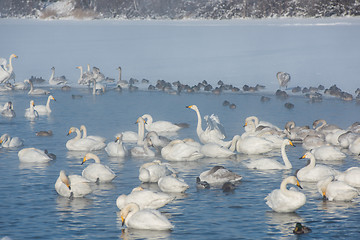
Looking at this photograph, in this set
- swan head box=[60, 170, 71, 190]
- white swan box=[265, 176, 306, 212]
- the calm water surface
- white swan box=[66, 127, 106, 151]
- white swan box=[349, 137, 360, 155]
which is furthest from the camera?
white swan box=[66, 127, 106, 151]

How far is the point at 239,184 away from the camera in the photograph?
53.0 feet

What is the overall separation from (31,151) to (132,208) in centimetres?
688

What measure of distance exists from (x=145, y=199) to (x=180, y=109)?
640 inches

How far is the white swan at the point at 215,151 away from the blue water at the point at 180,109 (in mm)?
317

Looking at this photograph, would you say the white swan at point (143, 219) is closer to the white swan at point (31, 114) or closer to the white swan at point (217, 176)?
the white swan at point (217, 176)

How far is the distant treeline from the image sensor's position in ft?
229

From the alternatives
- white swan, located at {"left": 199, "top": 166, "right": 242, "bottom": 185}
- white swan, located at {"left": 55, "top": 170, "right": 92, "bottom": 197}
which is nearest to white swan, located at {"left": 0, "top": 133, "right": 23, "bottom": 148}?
white swan, located at {"left": 55, "top": 170, "right": 92, "bottom": 197}

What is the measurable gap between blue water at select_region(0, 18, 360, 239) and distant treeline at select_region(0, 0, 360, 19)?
4.38 m

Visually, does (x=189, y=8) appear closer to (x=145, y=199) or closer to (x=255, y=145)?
(x=255, y=145)

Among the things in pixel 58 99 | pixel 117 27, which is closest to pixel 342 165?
A: pixel 58 99

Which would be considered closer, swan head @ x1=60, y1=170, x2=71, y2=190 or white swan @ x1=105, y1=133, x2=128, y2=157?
swan head @ x1=60, y1=170, x2=71, y2=190

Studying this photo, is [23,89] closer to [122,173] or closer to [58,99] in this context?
[58,99]

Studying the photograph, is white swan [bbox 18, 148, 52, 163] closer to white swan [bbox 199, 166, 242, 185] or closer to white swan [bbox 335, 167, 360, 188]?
white swan [bbox 199, 166, 242, 185]

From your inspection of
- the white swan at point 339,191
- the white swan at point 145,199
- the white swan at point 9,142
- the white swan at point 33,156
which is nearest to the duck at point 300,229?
the white swan at point 339,191
